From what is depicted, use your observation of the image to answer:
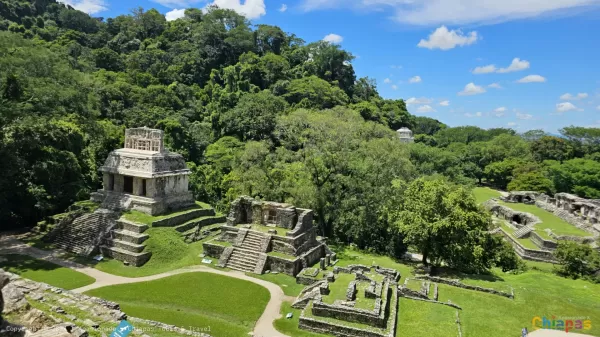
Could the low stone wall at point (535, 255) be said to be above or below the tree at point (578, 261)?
below

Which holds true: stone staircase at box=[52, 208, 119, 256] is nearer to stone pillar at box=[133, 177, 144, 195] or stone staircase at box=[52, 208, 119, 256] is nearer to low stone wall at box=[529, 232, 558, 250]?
stone pillar at box=[133, 177, 144, 195]

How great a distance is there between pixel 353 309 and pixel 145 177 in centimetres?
1638

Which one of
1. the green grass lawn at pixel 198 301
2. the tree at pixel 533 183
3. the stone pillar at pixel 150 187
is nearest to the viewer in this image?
the green grass lawn at pixel 198 301

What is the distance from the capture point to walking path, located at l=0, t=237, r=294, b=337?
15773mm

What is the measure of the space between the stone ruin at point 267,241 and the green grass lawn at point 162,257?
124 centimetres

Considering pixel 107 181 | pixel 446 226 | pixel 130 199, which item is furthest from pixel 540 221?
pixel 107 181

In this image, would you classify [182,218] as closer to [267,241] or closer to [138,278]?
A: [138,278]

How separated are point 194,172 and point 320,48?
45.5 meters

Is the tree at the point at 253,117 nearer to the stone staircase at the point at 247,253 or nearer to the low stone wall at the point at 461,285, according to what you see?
the stone staircase at the point at 247,253

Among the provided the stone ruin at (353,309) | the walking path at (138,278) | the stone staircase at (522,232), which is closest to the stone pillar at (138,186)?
the walking path at (138,278)

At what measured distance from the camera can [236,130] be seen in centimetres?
4975

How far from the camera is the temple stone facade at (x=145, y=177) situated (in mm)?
25719

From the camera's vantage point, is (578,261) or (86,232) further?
(578,261)

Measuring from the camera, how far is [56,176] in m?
27.8
